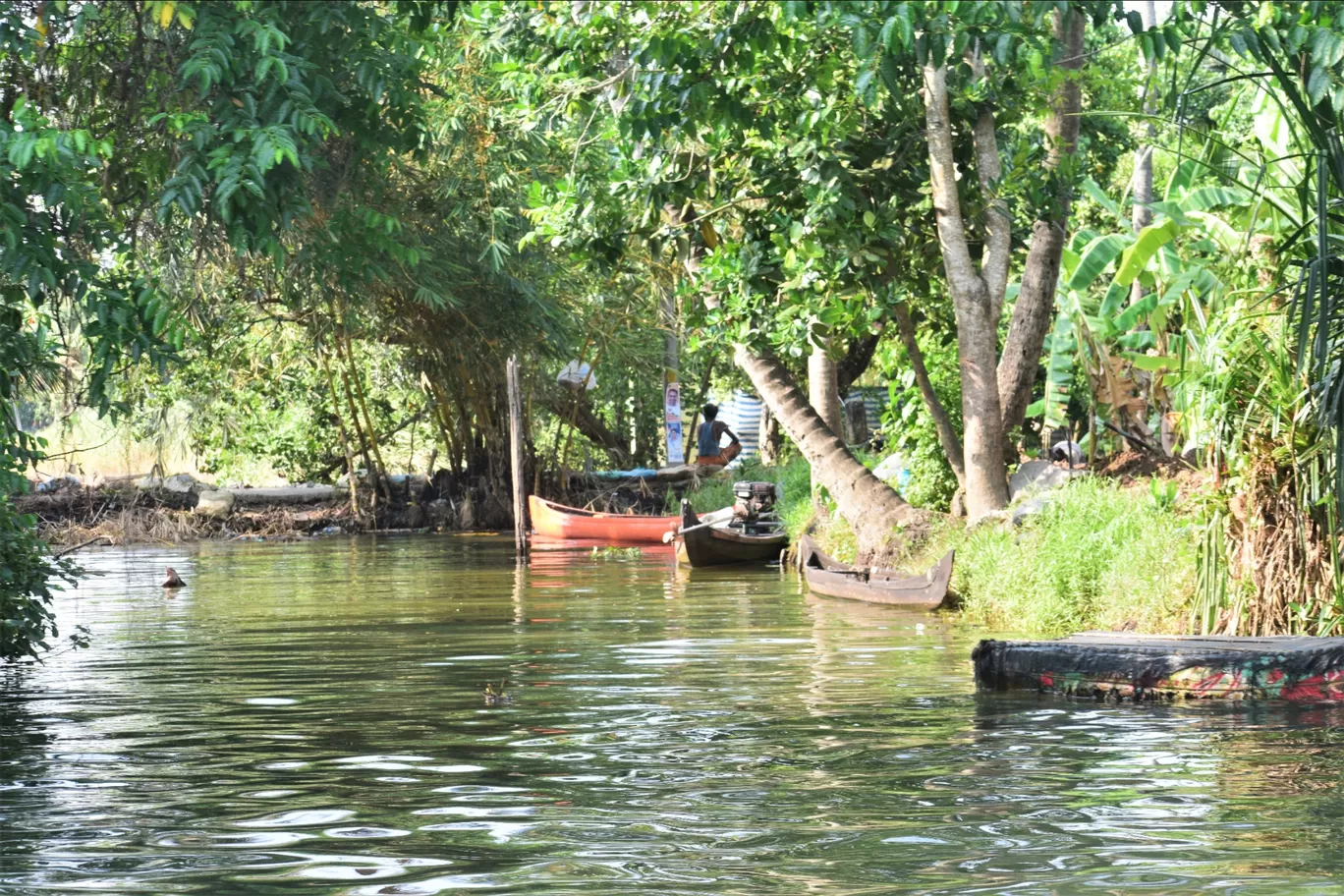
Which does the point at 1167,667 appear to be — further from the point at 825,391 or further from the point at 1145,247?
the point at 825,391

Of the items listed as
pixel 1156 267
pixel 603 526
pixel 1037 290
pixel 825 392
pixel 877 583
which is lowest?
pixel 877 583

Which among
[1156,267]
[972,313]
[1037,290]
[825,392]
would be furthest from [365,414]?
[1156,267]

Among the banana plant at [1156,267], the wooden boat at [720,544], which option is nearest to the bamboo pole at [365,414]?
the wooden boat at [720,544]

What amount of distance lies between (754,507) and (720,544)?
1.35 m

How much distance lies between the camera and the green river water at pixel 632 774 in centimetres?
574

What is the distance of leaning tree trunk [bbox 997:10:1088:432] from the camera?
52.2 feet

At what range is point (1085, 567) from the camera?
1312 centimetres

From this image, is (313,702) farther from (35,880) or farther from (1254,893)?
(1254,893)

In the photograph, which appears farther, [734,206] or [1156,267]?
[734,206]

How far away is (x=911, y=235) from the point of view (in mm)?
16781

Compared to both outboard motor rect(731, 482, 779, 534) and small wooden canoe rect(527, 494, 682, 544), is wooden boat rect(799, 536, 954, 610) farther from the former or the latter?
small wooden canoe rect(527, 494, 682, 544)

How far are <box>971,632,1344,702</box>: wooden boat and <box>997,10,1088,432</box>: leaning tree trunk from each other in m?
6.64

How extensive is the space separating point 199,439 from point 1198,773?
29064 mm

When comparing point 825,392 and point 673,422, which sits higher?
point 673,422
